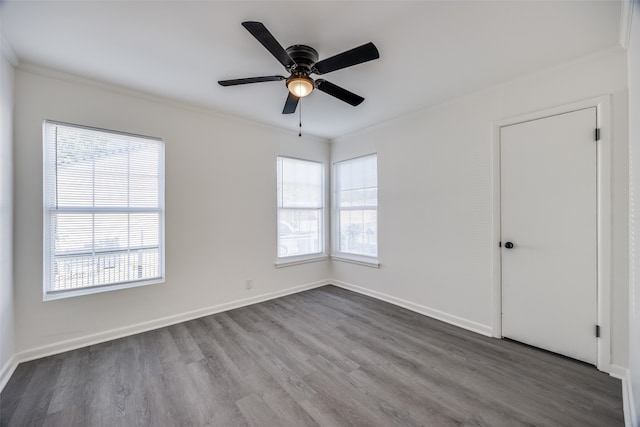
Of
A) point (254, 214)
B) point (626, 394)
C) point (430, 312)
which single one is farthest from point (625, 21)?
point (254, 214)

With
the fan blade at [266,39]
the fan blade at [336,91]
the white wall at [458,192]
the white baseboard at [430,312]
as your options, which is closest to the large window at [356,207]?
the white wall at [458,192]

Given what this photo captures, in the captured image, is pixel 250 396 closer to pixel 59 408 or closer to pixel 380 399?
pixel 380 399

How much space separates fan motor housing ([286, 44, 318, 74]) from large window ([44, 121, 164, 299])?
78.5 inches

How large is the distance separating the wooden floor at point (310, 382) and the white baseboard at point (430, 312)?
0.11 meters

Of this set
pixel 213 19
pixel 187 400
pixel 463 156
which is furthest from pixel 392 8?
pixel 187 400

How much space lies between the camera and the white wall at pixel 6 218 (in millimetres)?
2004

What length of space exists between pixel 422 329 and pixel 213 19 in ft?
11.1

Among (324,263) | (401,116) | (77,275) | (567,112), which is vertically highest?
(401,116)

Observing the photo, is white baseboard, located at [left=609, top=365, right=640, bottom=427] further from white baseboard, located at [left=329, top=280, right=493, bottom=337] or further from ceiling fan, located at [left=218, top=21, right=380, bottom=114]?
ceiling fan, located at [left=218, top=21, right=380, bottom=114]

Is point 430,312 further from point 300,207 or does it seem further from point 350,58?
point 350,58

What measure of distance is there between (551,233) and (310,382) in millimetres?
2482

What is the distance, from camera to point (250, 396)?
6.11 feet

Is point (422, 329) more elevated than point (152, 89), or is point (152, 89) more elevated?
point (152, 89)

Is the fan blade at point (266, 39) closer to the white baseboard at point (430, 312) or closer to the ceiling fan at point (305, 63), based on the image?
the ceiling fan at point (305, 63)
